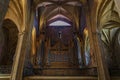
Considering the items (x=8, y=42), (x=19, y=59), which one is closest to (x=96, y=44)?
(x=19, y=59)

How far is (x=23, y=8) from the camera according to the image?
10367mm

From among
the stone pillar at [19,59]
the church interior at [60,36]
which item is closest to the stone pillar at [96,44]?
the church interior at [60,36]

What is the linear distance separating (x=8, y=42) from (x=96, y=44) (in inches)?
399

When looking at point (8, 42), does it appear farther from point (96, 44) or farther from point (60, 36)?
point (96, 44)

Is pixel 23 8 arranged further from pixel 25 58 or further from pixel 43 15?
pixel 43 15

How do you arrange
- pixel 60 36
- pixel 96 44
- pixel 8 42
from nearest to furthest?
pixel 96 44 < pixel 8 42 < pixel 60 36

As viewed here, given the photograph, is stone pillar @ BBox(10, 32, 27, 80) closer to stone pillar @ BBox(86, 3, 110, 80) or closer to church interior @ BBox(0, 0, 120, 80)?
church interior @ BBox(0, 0, 120, 80)

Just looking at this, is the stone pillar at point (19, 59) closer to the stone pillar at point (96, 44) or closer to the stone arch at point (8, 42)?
the stone pillar at point (96, 44)

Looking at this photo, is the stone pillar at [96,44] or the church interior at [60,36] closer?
the stone pillar at [96,44]

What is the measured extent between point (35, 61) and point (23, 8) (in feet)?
17.5

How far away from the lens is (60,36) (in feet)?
55.0

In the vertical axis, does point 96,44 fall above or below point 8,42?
below

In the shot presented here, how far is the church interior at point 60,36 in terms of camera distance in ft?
33.9

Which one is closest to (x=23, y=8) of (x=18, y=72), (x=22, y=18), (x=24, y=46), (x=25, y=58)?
(x=22, y=18)
